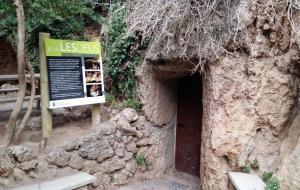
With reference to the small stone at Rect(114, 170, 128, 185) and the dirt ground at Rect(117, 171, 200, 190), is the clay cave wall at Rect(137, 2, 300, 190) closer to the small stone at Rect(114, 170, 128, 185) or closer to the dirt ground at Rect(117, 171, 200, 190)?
the dirt ground at Rect(117, 171, 200, 190)

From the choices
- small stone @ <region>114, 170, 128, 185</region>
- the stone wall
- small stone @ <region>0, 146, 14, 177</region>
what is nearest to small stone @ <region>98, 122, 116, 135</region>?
the stone wall

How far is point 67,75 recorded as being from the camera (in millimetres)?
4148

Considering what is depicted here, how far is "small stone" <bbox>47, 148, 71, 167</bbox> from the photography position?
3.90 metres

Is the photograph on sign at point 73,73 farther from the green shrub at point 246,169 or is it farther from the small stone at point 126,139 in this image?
the green shrub at point 246,169

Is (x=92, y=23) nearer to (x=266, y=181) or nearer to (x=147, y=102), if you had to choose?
(x=147, y=102)

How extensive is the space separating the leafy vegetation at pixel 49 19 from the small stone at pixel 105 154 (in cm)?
235

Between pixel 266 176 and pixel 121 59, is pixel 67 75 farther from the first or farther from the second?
pixel 266 176

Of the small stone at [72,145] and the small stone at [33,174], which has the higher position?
the small stone at [72,145]

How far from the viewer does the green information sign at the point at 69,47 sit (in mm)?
3955

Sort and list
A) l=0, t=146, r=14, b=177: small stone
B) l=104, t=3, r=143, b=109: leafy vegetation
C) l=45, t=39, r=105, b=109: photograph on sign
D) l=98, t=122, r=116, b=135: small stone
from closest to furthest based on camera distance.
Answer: l=0, t=146, r=14, b=177: small stone, l=45, t=39, r=105, b=109: photograph on sign, l=98, t=122, r=116, b=135: small stone, l=104, t=3, r=143, b=109: leafy vegetation

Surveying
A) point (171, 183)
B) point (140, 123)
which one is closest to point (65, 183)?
point (140, 123)

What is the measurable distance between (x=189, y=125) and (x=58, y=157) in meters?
2.76

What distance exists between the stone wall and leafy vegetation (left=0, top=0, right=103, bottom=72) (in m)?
1.98

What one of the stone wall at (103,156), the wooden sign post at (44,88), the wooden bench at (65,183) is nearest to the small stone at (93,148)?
the stone wall at (103,156)
